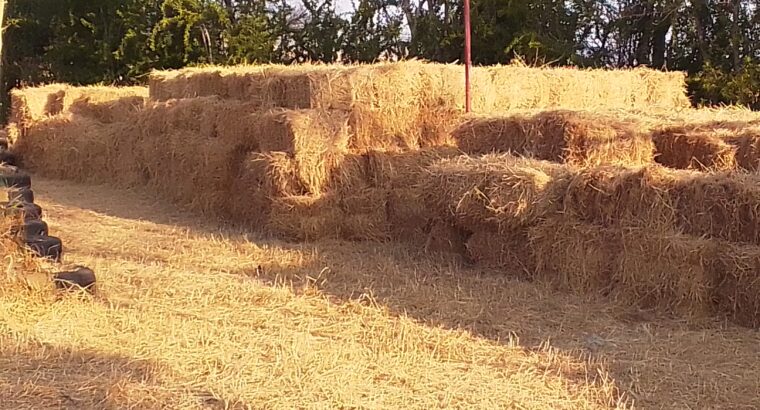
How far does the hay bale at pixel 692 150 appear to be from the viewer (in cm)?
605

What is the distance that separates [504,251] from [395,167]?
192 centimetres

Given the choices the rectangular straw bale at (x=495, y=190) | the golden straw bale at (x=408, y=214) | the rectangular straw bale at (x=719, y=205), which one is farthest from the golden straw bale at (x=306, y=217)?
the rectangular straw bale at (x=719, y=205)

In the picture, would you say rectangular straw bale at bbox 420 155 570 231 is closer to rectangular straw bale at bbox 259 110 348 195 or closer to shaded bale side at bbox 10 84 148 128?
rectangular straw bale at bbox 259 110 348 195

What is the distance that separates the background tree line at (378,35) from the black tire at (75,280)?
960 centimetres

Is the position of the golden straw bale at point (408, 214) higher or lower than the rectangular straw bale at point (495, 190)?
lower

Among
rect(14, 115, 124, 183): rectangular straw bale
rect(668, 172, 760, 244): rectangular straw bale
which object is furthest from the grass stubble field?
rect(14, 115, 124, 183): rectangular straw bale

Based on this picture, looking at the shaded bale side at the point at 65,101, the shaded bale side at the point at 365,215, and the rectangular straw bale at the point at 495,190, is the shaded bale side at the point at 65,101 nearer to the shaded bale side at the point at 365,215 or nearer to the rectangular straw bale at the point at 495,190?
the shaded bale side at the point at 365,215

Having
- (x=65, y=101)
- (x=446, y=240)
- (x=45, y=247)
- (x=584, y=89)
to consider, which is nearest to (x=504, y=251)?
(x=446, y=240)

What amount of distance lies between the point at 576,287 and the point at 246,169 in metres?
3.80

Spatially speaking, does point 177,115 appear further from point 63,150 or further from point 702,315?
point 702,315

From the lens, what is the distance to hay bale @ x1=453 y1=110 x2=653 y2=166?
6312 millimetres

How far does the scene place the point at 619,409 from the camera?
345 centimetres

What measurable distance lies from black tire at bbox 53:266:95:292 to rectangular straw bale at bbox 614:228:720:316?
3372 millimetres

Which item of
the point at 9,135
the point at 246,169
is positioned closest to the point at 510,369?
the point at 246,169
